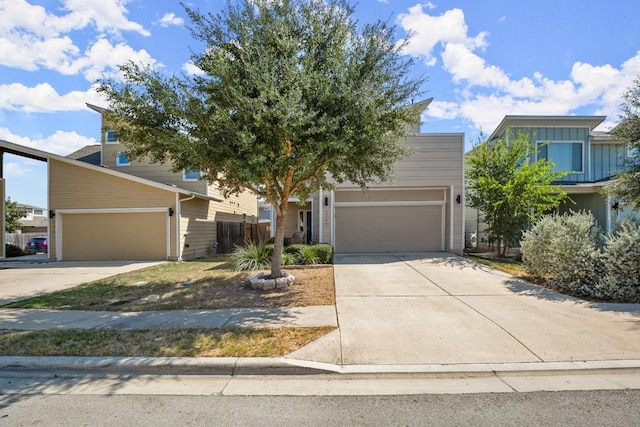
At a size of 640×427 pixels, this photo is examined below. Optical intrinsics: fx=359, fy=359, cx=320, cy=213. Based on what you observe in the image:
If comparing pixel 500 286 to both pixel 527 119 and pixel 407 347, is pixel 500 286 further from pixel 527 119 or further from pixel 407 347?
pixel 527 119

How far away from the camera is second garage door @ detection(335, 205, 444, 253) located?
14719 millimetres

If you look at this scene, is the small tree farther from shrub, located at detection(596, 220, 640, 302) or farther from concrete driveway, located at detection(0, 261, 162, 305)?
shrub, located at detection(596, 220, 640, 302)

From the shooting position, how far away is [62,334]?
5.45 meters

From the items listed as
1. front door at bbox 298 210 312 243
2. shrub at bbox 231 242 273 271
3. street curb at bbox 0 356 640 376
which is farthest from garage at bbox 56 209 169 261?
street curb at bbox 0 356 640 376

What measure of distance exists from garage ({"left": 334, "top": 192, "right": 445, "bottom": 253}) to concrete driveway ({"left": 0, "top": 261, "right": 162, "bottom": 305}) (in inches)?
313

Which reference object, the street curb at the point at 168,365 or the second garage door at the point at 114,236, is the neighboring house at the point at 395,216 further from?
the street curb at the point at 168,365

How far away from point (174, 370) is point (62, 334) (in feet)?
8.01

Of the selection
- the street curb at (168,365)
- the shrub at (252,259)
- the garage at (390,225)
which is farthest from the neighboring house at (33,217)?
the street curb at (168,365)

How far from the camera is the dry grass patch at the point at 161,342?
4656 mm

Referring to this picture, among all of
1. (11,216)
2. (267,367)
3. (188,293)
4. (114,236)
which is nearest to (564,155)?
(188,293)

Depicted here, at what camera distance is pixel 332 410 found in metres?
3.43

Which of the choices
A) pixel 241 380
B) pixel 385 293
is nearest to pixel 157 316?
pixel 241 380

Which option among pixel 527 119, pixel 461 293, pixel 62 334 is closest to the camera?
pixel 62 334

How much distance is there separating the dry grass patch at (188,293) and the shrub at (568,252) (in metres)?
5.29
